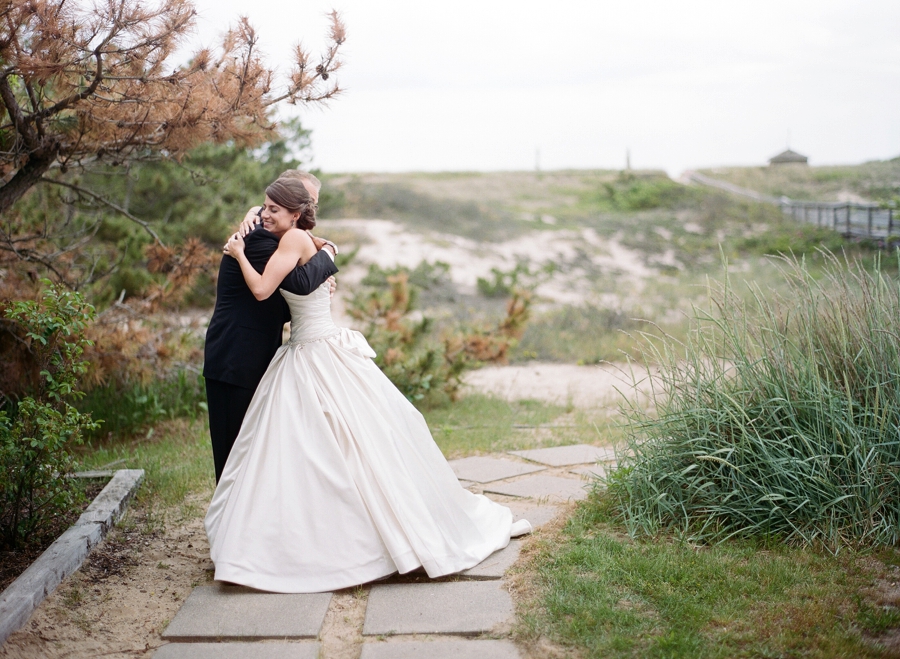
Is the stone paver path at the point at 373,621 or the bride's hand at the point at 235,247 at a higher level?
the bride's hand at the point at 235,247

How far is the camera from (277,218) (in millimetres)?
3408

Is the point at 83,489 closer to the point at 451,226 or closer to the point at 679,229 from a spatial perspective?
the point at 451,226

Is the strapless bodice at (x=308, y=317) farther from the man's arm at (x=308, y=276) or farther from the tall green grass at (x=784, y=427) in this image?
the tall green grass at (x=784, y=427)

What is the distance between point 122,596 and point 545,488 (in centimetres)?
234

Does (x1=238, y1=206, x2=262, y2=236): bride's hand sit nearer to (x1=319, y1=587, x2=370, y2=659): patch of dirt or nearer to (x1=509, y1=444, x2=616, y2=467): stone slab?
(x1=319, y1=587, x2=370, y2=659): patch of dirt

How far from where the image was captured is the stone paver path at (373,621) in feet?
8.59

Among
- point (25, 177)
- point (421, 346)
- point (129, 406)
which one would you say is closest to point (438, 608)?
point (25, 177)

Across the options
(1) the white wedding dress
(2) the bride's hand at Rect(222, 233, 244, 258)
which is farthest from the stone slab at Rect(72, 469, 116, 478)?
(2) the bride's hand at Rect(222, 233, 244, 258)

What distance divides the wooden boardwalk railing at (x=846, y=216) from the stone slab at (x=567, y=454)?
11907 millimetres

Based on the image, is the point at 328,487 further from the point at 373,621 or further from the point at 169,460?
the point at 169,460

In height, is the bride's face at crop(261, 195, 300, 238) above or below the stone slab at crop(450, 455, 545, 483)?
above

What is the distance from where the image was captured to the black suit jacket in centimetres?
342

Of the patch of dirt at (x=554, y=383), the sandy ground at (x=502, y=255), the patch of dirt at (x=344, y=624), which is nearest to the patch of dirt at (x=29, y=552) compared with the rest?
the patch of dirt at (x=344, y=624)

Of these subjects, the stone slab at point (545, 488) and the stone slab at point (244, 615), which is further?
the stone slab at point (545, 488)
